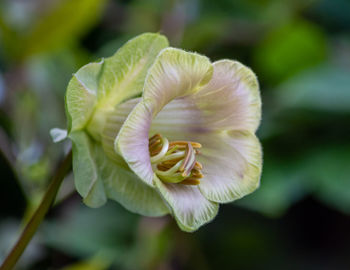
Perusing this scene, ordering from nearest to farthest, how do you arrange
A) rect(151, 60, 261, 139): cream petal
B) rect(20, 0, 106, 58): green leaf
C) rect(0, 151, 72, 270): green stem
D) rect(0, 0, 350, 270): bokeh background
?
1. rect(0, 151, 72, 270): green stem
2. rect(151, 60, 261, 139): cream petal
3. rect(0, 0, 350, 270): bokeh background
4. rect(20, 0, 106, 58): green leaf

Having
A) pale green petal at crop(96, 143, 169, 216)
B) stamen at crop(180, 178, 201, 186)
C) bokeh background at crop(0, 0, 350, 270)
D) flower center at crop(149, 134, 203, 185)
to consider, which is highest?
flower center at crop(149, 134, 203, 185)

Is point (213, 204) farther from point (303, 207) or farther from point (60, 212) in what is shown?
point (303, 207)

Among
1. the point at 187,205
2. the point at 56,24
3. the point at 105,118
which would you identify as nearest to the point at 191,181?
the point at 187,205

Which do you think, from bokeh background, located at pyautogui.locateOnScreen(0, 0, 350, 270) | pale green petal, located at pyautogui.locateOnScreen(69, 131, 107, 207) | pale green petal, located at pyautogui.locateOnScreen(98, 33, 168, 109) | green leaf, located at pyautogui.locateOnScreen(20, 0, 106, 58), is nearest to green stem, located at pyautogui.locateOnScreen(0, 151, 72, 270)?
pale green petal, located at pyautogui.locateOnScreen(69, 131, 107, 207)

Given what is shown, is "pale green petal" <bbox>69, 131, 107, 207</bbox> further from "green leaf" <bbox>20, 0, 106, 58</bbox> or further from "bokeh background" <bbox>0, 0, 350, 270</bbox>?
"green leaf" <bbox>20, 0, 106, 58</bbox>

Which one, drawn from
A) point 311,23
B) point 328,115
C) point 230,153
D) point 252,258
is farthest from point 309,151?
point 230,153

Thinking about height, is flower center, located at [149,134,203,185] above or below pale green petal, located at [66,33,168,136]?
below

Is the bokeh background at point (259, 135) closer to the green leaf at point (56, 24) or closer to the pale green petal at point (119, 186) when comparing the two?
the green leaf at point (56, 24)

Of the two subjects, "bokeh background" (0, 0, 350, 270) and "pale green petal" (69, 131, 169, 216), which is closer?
"pale green petal" (69, 131, 169, 216)
